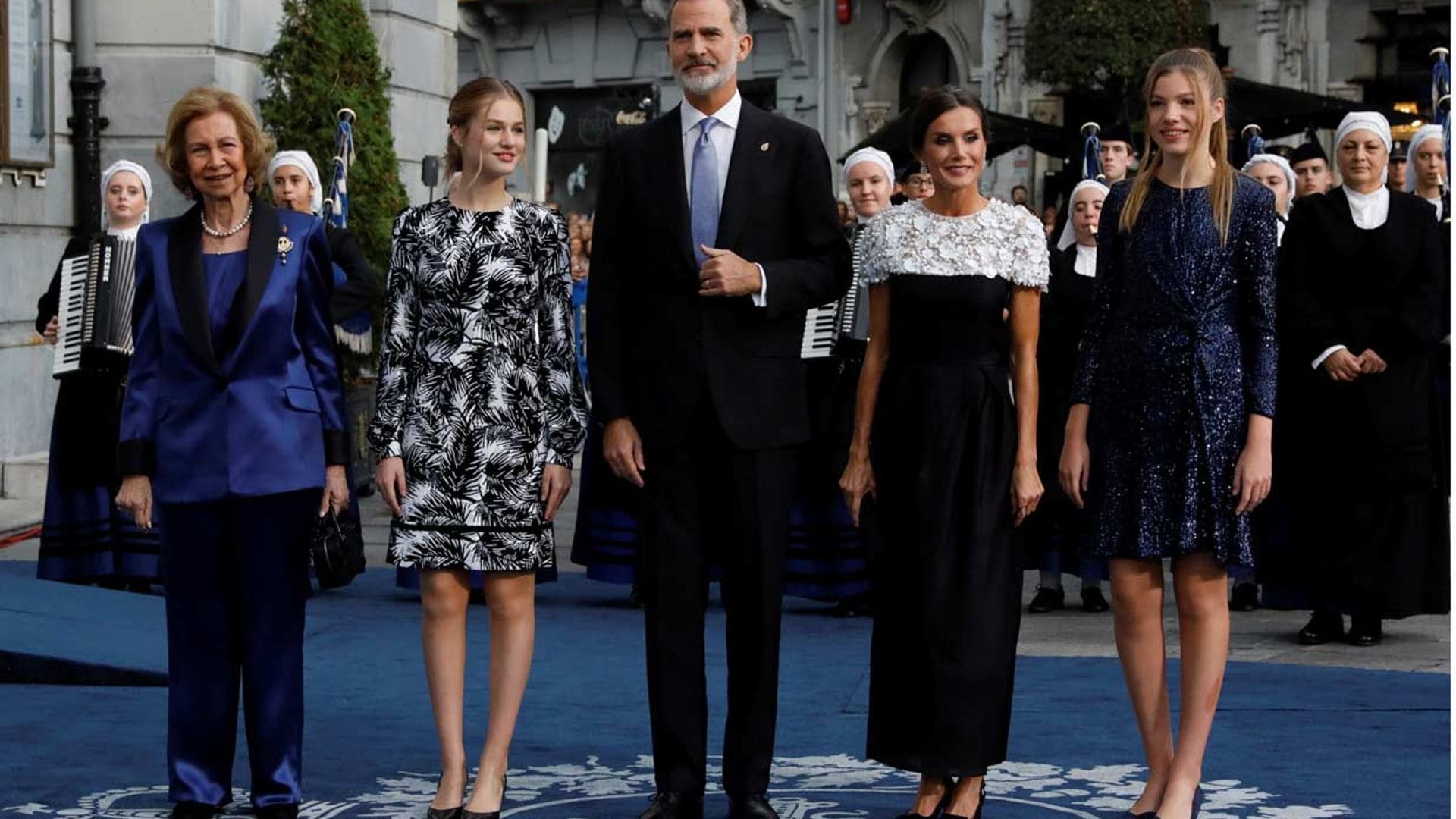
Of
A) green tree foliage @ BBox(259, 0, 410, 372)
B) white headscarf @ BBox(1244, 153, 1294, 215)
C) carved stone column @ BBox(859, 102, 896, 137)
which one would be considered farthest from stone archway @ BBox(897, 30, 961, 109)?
white headscarf @ BBox(1244, 153, 1294, 215)

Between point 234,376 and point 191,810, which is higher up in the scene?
point 234,376

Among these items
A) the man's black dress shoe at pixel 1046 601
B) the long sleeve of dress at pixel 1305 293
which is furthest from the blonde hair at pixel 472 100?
the man's black dress shoe at pixel 1046 601

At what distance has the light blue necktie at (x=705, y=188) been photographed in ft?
19.9

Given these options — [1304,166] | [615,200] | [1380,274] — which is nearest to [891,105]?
[1304,166]

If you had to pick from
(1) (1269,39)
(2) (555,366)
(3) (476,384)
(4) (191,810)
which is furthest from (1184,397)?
(1) (1269,39)

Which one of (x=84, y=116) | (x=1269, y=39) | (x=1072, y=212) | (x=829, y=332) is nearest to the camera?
(x=829, y=332)

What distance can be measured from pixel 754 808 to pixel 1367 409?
4.17 meters

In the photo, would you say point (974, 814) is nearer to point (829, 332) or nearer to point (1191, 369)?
point (1191, 369)

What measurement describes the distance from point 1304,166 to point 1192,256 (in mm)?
Answer: 5671

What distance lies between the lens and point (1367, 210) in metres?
9.21

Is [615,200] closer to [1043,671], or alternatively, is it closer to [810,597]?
[1043,671]

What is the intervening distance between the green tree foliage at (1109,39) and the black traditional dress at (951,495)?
25.6 m

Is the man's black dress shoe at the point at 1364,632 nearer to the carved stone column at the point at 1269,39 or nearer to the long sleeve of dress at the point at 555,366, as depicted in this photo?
the long sleeve of dress at the point at 555,366

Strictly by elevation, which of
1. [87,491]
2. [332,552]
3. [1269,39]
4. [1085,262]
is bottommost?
[332,552]
